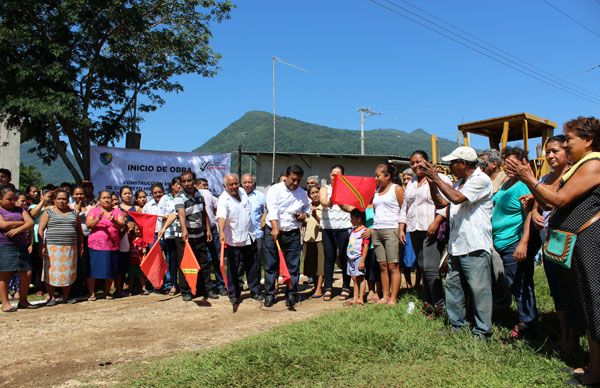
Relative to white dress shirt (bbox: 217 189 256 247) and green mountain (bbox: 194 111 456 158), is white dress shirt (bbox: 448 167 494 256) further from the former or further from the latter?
green mountain (bbox: 194 111 456 158)

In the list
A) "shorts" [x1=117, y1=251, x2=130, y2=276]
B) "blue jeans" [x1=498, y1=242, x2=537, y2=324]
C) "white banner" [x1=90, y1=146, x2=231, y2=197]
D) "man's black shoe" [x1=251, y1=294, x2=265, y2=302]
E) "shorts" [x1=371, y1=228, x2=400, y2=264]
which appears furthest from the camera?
"white banner" [x1=90, y1=146, x2=231, y2=197]

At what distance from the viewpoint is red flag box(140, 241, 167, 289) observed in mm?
6973

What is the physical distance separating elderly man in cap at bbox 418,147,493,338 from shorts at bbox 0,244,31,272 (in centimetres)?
558

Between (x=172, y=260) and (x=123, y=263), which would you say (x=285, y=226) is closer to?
(x=172, y=260)

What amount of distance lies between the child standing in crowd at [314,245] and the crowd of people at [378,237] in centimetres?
2

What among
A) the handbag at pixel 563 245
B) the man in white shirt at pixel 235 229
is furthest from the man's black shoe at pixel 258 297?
the handbag at pixel 563 245

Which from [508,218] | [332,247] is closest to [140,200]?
[332,247]

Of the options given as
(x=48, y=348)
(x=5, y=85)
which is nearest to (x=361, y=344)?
(x=48, y=348)

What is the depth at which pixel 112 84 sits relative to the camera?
36.5 ft

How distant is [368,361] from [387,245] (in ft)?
7.70

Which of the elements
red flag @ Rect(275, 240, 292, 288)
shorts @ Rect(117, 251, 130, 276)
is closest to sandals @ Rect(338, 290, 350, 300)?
red flag @ Rect(275, 240, 292, 288)

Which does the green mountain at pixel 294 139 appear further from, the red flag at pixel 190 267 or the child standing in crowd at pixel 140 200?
the red flag at pixel 190 267

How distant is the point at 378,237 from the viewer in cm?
611

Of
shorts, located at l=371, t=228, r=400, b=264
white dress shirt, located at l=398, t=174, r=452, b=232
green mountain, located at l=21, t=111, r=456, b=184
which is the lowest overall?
shorts, located at l=371, t=228, r=400, b=264
